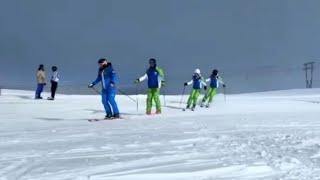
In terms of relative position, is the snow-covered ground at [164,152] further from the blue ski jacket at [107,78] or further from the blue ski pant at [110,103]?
the blue ski jacket at [107,78]

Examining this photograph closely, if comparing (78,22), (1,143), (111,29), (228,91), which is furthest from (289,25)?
(1,143)

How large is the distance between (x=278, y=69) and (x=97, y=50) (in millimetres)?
15599

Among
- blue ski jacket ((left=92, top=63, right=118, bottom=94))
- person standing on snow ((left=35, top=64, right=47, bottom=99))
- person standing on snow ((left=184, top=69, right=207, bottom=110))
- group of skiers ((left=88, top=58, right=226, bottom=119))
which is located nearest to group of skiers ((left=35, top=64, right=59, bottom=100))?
person standing on snow ((left=35, top=64, right=47, bottom=99))

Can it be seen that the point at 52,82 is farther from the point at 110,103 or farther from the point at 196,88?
the point at 110,103

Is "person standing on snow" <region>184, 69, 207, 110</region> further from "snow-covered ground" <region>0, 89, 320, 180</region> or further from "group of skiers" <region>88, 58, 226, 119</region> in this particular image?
"snow-covered ground" <region>0, 89, 320, 180</region>

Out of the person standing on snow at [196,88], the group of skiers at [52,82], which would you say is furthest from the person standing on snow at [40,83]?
the person standing on snow at [196,88]

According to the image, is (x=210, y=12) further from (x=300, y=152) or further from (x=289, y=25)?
(x=300, y=152)

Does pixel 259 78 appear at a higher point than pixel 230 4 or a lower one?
lower

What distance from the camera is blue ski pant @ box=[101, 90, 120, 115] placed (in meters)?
11.1

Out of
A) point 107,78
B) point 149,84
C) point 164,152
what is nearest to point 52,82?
point 149,84

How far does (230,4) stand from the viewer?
4919cm

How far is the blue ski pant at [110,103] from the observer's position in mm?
11117

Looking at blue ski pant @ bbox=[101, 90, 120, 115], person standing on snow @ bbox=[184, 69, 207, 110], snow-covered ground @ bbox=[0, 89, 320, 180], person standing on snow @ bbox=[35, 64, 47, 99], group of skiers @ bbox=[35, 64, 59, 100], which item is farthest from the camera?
person standing on snow @ bbox=[35, 64, 47, 99]

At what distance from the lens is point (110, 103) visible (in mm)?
11148
